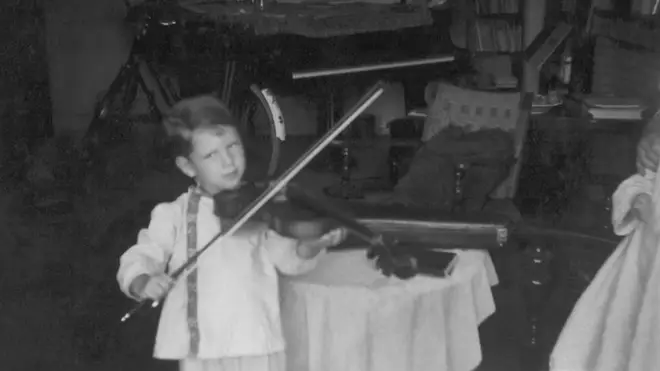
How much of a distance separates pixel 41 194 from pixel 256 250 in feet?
1.04

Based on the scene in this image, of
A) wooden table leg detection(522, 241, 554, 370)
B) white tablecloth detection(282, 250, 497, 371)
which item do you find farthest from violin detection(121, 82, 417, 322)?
wooden table leg detection(522, 241, 554, 370)

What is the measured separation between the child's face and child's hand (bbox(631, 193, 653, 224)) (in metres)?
0.54

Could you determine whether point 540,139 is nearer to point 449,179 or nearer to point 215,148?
point 449,179

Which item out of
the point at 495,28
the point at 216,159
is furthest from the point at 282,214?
the point at 495,28

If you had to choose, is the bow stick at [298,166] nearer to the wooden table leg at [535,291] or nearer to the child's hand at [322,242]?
the child's hand at [322,242]

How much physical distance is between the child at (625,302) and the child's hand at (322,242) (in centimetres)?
37

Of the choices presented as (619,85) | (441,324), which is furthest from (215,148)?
(619,85)

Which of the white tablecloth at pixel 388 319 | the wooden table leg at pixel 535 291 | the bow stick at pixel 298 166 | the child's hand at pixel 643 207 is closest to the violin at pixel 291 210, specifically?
the bow stick at pixel 298 166

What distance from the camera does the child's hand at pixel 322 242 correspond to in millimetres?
1016

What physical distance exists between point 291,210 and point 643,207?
48cm

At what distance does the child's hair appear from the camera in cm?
99

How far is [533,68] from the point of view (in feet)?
3.42

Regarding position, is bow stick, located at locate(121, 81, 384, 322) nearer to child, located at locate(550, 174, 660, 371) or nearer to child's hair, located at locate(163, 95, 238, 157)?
child's hair, located at locate(163, 95, 238, 157)

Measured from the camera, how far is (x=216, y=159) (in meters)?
1.00
